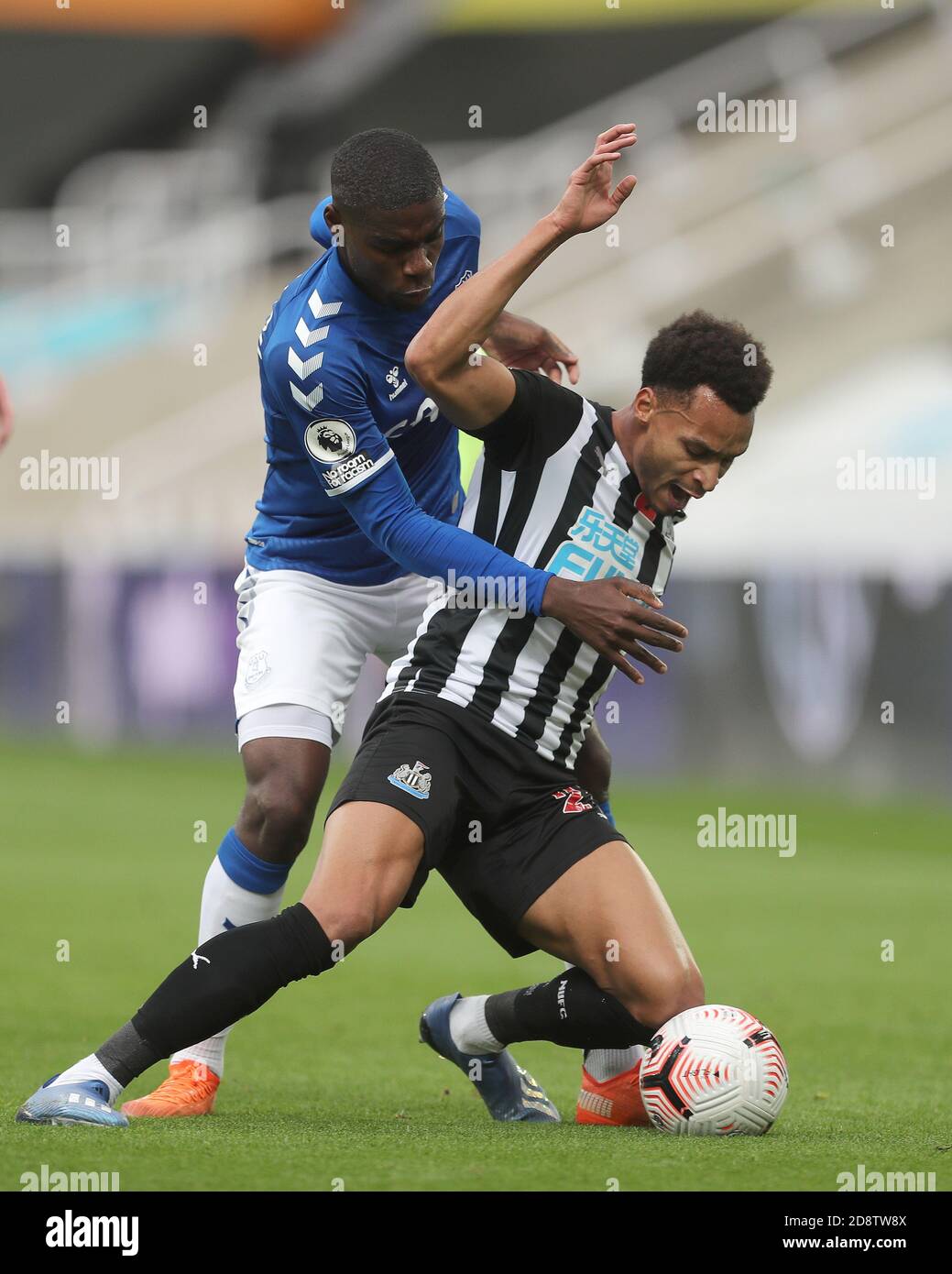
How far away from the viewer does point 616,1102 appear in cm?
495

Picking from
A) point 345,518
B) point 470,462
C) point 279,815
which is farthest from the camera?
point 470,462

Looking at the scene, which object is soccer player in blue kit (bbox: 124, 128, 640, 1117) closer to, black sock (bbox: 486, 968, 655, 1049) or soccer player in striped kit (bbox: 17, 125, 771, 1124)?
soccer player in striped kit (bbox: 17, 125, 771, 1124)

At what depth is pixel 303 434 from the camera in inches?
197

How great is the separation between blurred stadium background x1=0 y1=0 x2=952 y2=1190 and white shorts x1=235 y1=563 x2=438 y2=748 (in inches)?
40.0

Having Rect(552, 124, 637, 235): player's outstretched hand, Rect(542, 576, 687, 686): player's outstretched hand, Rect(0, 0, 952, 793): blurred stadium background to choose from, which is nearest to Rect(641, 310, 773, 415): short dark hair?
Rect(552, 124, 637, 235): player's outstretched hand

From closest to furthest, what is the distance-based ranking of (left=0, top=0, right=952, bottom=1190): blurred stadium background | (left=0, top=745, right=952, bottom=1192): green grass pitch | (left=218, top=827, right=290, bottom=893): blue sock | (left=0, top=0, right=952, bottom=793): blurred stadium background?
(left=0, top=745, right=952, bottom=1192): green grass pitch
(left=218, top=827, right=290, bottom=893): blue sock
(left=0, top=0, right=952, bottom=1190): blurred stadium background
(left=0, top=0, right=952, bottom=793): blurred stadium background

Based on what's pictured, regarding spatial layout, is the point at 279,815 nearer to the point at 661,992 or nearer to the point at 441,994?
the point at 661,992

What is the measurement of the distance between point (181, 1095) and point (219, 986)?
631mm

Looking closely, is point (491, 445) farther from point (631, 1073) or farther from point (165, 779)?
point (165, 779)

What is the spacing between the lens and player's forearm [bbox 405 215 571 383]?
181 inches

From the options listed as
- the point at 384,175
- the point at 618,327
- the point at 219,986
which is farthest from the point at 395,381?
the point at 618,327

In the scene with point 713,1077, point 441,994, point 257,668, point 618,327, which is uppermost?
point 618,327

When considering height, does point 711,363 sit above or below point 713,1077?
above
